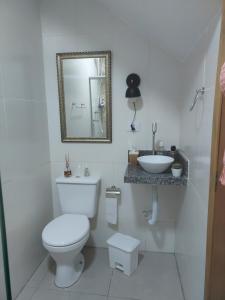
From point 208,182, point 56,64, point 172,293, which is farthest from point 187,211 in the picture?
point 56,64

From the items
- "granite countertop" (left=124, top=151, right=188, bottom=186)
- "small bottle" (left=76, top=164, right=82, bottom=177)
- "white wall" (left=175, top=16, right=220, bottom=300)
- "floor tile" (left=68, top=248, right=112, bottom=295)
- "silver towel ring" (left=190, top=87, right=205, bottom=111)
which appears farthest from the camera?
"small bottle" (left=76, top=164, right=82, bottom=177)

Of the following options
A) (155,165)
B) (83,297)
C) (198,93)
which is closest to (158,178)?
(155,165)

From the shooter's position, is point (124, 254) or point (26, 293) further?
point (124, 254)

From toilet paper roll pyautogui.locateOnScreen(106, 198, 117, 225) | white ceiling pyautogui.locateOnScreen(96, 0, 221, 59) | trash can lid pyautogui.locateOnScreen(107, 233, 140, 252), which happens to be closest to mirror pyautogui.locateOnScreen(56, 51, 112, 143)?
white ceiling pyautogui.locateOnScreen(96, 0, 221, 59)

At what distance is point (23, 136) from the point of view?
1.73 m

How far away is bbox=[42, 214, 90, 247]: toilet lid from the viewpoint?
5.24 feet

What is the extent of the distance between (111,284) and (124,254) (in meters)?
0.25

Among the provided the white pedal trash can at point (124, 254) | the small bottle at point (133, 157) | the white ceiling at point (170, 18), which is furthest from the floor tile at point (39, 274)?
the white ceiling at point (170, 18)

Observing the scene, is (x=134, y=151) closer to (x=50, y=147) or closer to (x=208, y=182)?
(x=50, y=147)

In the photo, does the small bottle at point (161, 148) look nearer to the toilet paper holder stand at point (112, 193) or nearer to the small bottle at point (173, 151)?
the small bottle at point (173, 151)

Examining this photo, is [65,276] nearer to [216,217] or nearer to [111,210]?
[111,210]

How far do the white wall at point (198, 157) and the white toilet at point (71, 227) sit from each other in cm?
82

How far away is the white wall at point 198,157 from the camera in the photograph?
1077 millimetres

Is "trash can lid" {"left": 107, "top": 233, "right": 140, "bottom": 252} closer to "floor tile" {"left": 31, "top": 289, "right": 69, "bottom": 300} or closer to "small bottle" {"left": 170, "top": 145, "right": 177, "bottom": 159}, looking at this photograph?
"floor tile" {"left": 31, "top": 289, "right": 69, "bottom": 300}
